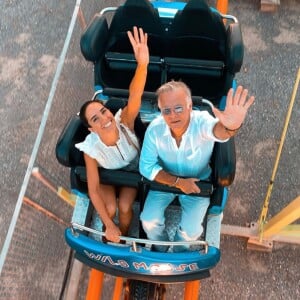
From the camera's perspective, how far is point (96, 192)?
1761 millimetres

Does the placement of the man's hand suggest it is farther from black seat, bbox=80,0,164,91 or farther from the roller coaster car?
black seat, bbox=80,0,164,91

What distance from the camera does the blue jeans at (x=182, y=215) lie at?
5.97ft

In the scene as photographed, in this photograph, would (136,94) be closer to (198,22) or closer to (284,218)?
(198,22)

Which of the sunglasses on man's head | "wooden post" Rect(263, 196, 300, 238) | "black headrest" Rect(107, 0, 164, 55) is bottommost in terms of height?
"wooden post" Rect(263, 196, 300, 238)

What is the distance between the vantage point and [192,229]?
1822 mm

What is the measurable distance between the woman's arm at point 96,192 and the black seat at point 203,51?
69 cm

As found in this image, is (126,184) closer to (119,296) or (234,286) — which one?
(119,296)

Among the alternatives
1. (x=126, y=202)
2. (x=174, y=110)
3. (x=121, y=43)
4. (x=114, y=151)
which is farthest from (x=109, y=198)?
(x=121, y=43)

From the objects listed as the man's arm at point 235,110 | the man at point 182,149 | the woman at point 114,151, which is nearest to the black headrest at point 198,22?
the woman at point 114,151

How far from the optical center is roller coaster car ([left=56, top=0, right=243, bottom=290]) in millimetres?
1723

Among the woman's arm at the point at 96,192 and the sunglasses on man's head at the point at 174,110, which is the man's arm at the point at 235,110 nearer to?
the sunglasses on man's head at the point at 174,110

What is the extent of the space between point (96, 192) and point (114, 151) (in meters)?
0.16

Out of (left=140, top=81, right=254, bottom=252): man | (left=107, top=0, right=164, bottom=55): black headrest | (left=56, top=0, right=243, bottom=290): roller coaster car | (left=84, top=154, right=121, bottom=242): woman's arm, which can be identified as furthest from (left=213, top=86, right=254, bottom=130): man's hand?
(left=107, top=0, right=164, bottom=55): black headrest

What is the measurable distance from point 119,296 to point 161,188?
568 mm
